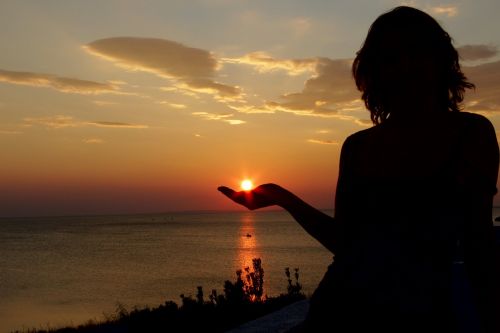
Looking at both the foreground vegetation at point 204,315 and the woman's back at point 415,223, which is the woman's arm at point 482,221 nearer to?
the woman's back at point 415,223

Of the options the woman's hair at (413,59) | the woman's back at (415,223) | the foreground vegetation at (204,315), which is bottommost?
the foreground vegetation at (204,315)

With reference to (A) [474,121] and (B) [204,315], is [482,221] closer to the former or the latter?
(A) [474,121]

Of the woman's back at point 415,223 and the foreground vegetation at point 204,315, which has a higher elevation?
the woman's back at point 415,223

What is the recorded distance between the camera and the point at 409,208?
145cm

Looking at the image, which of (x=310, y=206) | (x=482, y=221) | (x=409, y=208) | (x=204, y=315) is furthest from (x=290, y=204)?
(x=204, y=315)

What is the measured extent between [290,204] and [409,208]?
0.32 meters

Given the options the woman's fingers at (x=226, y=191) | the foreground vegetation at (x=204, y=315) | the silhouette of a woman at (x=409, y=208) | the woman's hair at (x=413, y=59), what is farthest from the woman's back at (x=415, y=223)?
the foreground vegetation at (x=204, y=315)

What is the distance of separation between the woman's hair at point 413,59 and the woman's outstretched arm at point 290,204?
15.2 inches

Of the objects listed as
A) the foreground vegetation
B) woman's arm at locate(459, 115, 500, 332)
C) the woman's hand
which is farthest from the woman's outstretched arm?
the foreground vegetation

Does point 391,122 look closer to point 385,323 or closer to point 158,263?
point 385,323

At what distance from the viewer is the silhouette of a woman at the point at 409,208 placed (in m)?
1.38

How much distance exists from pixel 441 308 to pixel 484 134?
0.47 m

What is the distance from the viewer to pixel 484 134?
1.50 metres

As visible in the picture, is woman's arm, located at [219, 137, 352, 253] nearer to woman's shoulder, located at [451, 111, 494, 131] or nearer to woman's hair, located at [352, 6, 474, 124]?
woman's hair, located at [352, 6, 474, 124]
